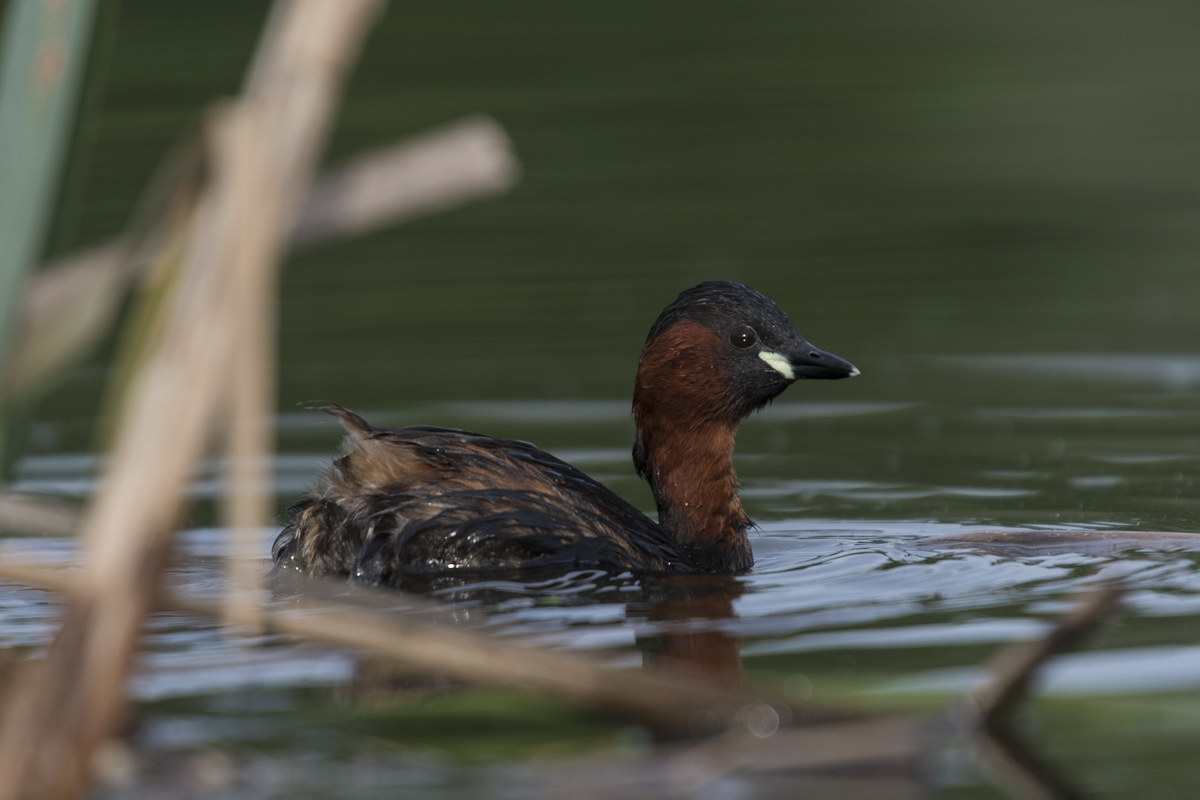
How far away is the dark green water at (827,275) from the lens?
4.89 m

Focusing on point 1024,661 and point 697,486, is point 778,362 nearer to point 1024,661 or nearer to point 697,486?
point 697,486

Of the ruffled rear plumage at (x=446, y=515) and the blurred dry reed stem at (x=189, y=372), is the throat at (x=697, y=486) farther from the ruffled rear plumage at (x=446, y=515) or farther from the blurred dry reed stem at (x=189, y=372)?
the blurred dry reed stem at (x=189, y=372)

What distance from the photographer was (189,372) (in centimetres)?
268

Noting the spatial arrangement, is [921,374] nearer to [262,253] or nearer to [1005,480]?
[1005,480]

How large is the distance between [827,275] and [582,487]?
4652mm

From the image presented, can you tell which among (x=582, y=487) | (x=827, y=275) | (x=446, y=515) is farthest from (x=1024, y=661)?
(x=827, y=275)

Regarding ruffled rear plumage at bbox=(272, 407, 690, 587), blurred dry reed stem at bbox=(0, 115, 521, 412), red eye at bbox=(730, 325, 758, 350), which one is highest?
red eye at bbox=(730, 325, 758, 350)

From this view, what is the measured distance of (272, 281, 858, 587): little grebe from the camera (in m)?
5.41

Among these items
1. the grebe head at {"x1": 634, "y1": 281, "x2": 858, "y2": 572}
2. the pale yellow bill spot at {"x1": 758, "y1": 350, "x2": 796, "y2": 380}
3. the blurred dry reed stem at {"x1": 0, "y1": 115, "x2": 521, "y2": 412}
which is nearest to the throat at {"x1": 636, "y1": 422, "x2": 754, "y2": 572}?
the grebe head at {"x1": 634, "y1": 281, "x2": 858, "y2": 572}

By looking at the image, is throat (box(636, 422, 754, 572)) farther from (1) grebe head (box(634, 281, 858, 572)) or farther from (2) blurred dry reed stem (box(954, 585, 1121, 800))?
(2) blurred dry reed stem (box(954, 585, 1121, 800))

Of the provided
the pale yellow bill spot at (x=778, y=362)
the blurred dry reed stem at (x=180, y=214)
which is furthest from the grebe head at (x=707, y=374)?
the blurred dry reed stem at (x=180, y=214)

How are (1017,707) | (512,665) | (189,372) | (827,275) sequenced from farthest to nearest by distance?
(827,275)
(1017,707)
(512,665)
(189,372)

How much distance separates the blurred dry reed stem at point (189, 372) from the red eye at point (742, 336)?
140 inches

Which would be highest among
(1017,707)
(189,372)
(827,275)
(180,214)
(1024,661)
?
(827,275)
